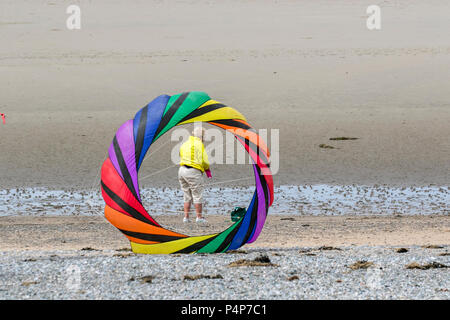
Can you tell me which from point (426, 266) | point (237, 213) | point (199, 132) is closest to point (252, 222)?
point (237, 213)

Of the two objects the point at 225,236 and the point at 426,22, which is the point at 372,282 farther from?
the point at 426,22

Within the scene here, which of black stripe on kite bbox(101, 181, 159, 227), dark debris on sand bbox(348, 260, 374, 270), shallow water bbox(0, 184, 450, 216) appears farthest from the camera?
shallow water bbox(0, 184, 450, 216)

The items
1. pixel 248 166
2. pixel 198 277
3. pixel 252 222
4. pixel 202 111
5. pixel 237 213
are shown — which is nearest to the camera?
pixel 198 277

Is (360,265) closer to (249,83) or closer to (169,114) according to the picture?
(169,114)

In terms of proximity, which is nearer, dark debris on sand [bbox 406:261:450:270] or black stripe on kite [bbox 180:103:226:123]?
dark debris on sand [bbox 406:261:450:270]

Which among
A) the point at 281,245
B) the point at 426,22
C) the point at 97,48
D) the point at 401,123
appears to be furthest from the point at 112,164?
the point at 426,22

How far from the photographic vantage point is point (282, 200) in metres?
16.2

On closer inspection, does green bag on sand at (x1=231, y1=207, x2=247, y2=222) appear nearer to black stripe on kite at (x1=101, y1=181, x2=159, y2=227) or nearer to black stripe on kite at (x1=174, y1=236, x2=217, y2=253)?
black stripe on kite at (x1=174, y1=236, x2=217, y2=253)

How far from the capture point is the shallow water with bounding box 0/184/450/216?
1541cm

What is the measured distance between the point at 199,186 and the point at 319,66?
1819 cm

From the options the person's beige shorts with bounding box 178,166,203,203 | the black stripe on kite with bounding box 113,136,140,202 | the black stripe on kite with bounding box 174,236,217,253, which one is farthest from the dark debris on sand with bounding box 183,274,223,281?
the person's beige shorts with bounding box 178,166,203,203

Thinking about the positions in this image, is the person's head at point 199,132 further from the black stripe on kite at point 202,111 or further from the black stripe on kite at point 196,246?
the black stripe on kite at point 196,246

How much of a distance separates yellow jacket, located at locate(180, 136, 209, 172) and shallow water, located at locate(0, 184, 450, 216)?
2400mm

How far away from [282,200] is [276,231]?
8.93ft
